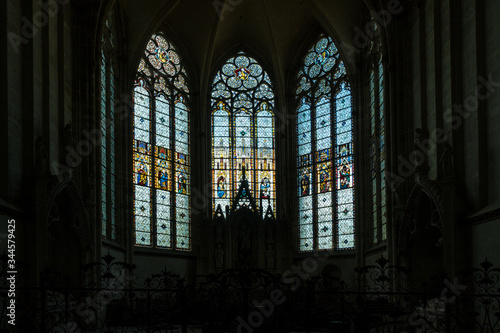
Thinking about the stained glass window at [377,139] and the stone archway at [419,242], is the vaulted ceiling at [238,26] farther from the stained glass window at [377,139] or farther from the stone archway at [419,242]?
the stone archway at [419,242]

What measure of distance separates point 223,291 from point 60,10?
9.45 metres

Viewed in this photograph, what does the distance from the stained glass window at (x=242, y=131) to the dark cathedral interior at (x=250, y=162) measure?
6cm

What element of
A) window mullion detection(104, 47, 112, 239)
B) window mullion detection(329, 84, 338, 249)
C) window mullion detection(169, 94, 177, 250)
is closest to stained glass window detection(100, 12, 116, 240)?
window mullion detection(104, 47, 112, 239)

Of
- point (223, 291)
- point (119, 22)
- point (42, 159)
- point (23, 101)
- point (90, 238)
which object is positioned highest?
point (119, 22)

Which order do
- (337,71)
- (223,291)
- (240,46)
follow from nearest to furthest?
1. (223,291)
2. (337,71)
3. (240,46)

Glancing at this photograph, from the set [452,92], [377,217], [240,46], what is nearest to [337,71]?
[240,46]

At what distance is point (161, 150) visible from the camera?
24.6m

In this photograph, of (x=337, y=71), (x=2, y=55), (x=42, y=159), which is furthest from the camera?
(x=337, y=71)

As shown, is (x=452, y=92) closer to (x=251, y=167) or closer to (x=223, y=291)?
(x=223, y=291)

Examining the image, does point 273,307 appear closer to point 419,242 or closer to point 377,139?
point 419,242

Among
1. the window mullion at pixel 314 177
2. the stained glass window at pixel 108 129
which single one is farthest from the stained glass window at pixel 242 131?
the stained glass window at pixel 108 129

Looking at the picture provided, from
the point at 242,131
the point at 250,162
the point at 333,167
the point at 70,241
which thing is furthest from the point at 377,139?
the point at 70,241

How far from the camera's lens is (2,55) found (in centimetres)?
1352

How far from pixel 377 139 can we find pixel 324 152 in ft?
10.9
